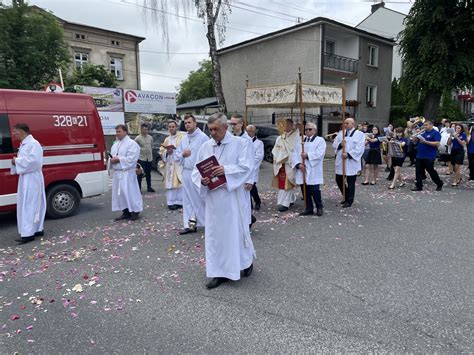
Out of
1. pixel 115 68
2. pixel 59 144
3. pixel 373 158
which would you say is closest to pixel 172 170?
pixel 59 144

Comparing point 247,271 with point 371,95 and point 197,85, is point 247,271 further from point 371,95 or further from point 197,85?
point 197,85

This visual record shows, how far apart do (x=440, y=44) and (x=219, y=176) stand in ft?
61.0

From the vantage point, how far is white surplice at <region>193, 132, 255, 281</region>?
4.00m

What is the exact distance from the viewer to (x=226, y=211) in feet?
13.2

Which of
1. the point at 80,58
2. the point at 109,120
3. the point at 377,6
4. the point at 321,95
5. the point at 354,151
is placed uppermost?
the point at 377,6

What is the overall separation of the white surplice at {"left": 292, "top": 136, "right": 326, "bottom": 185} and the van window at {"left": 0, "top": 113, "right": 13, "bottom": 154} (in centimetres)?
521

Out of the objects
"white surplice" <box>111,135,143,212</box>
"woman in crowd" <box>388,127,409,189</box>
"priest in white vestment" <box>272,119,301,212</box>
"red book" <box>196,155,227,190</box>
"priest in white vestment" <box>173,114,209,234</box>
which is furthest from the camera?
"woman in crowd" <box>388,127,409,189</box>

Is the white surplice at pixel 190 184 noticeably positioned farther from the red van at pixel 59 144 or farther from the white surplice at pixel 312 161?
the white surplice at pixel 312 161

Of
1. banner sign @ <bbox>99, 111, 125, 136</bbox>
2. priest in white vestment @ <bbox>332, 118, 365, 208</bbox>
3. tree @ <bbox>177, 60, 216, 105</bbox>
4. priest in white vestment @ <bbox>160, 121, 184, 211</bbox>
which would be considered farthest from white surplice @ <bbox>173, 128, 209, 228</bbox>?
tree @ <bbox>177, 60, 216, 105</bbox>

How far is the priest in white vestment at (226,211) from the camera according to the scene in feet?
13.1

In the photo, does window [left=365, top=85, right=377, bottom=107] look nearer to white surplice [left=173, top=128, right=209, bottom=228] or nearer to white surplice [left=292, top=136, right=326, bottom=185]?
white surplice [left=292, top=136, right=326, bottom=185]

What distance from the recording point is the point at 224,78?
3023 cm

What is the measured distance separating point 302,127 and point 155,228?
3558 mm

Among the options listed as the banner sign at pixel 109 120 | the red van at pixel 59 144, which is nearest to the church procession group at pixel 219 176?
the red van at pixel 59 144
